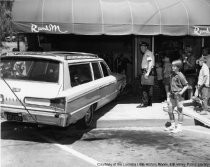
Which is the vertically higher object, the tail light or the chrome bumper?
the tail light

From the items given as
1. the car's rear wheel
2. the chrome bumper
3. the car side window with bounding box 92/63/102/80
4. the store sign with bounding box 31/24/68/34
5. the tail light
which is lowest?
the car's rear wheel

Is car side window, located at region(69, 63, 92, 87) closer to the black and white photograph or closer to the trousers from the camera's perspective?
the black and white photograph

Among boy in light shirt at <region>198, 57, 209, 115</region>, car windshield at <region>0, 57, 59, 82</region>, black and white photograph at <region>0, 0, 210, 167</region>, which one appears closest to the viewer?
black and white photograph at <region>0, 0, 210, 167</region>

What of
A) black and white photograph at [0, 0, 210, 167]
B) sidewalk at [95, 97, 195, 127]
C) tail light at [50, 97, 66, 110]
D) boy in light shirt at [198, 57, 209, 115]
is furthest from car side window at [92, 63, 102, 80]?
boy in light shirt at [198, 57, 209, 115]

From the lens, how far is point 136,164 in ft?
19.6

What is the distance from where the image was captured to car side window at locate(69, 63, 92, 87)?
7.47 meters

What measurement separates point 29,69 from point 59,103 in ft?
3.71

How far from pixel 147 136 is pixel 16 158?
10.0 feet

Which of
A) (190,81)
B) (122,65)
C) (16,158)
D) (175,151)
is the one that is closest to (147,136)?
(175,151)

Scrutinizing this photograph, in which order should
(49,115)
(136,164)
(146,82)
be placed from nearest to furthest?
(136,164) < (49,115) < (146,82)

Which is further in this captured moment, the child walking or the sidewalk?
the sidewalk

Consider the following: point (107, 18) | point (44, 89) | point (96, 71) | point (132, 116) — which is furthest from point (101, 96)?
point (107, 18)

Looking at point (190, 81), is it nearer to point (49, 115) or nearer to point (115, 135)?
point (115, 135)

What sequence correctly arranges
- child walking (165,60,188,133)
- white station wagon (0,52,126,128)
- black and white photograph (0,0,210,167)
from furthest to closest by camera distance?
child walking (165,60,188,133), white station wagon (0,52,126,128), black and white photograph (0,0,210,167)
